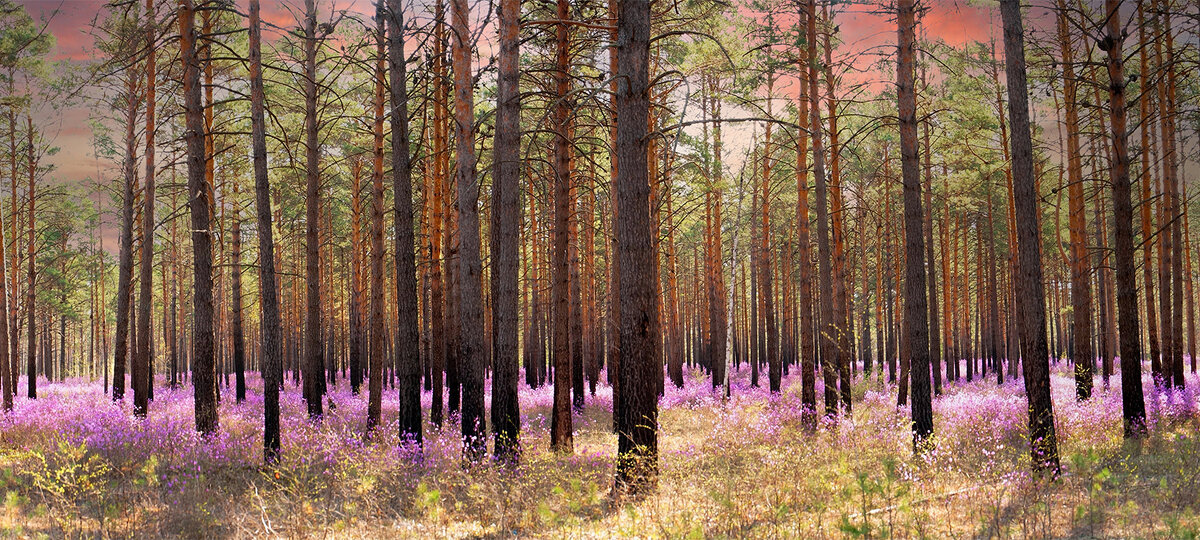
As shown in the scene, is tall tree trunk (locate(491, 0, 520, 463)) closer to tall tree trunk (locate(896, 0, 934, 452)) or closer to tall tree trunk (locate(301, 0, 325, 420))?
tall tree trunk (locate(301, 0, 325, 420))

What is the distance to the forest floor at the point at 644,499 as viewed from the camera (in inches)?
236

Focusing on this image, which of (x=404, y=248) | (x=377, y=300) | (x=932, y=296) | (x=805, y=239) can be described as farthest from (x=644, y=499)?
(x=932, y=296)

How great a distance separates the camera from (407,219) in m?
9.88

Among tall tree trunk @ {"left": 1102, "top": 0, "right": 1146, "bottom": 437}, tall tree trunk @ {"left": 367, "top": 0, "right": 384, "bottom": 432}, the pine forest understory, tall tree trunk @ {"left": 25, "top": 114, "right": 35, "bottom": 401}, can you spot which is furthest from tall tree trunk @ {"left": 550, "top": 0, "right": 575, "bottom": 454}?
tall tree trunk @ {"left": 25, "top": 114, "right": 35, "bottom": 401}

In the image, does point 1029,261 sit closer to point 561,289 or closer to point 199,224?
point 561,289

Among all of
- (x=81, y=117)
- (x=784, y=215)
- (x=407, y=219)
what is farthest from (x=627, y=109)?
(x=784, y=215)

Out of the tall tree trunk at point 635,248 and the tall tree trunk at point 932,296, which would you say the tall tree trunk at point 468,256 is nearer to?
the tall tree trunk at point 635,248

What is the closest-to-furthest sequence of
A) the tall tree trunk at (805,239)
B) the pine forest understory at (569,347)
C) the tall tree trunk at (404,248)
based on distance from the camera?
the pine forest understory at (569,347) < the tall tree trunk at (404,248) < the tall tree trunk at (805,239)

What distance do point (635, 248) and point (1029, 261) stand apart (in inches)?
181

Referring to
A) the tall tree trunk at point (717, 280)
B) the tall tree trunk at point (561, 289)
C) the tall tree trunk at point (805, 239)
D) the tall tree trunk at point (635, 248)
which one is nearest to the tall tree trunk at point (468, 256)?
the tall tree trunk at point (561, 289)

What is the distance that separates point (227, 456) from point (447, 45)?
27.1ft

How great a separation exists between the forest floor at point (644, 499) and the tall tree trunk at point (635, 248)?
1.84 ft

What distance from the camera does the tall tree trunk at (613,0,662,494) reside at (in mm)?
6836

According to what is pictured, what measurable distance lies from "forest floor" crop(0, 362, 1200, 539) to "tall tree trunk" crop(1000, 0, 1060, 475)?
45 centimetres
